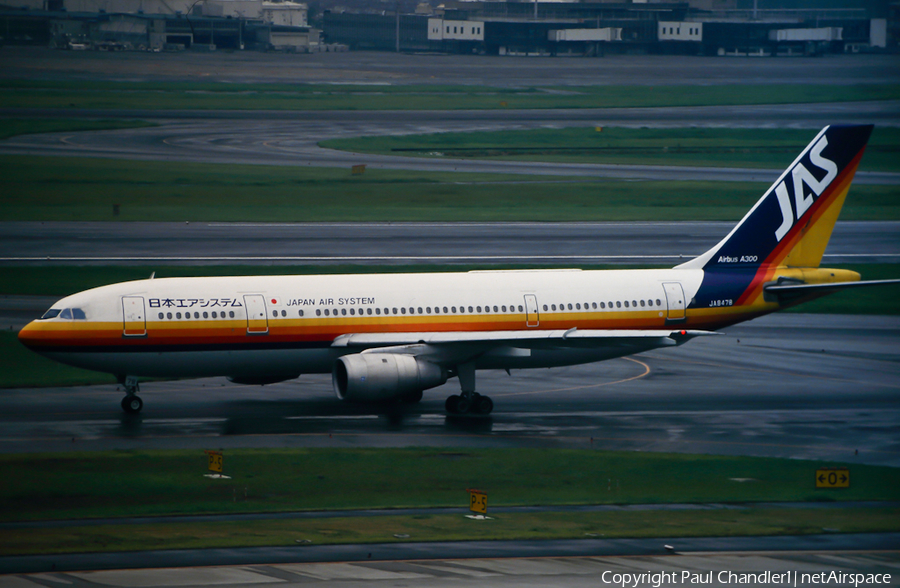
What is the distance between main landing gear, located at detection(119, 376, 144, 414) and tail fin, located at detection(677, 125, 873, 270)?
21573 millimetres

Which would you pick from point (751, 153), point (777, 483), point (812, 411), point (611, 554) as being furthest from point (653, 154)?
point (611, 554)

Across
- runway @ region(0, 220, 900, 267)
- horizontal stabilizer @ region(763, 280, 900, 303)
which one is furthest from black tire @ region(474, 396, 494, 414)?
runway @ region(0, 220, 900, 267)

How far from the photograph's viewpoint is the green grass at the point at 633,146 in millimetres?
115750

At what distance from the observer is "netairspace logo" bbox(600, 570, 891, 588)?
22516 mm

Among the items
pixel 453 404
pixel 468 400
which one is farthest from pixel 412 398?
pixel 468 400

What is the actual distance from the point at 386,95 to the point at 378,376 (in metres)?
143

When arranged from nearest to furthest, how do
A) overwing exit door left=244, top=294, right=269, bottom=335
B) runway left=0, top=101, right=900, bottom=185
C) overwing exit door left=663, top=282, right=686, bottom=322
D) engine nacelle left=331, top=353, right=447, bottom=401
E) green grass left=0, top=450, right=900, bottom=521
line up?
1. green grass left=0, top=450, right=900, bottom=521
2. engine nacelle left=331, top=353, right=447, bottom=401
3. overwing exit door left=244, top=294, right=269, bottom=335
4. overwing exit door left=663, top=282, right=686, bottom=322
5. runway left=0, top=101, right=900, bottom=185

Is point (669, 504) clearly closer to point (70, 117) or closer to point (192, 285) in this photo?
point (192, 285)

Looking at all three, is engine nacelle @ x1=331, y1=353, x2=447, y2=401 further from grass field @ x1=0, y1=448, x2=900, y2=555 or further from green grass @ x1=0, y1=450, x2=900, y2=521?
grass field @ x1=0, y1=448, x2=900, y2=555

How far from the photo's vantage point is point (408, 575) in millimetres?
23172

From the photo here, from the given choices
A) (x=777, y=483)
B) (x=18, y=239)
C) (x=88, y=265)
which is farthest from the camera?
(x=18, y=239)

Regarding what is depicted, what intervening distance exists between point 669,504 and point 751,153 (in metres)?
96.5

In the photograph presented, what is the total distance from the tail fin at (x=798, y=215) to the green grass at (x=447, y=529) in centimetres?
1764

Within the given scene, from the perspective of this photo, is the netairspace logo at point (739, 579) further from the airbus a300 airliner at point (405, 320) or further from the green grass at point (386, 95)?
the green grass at point (386, 95)
